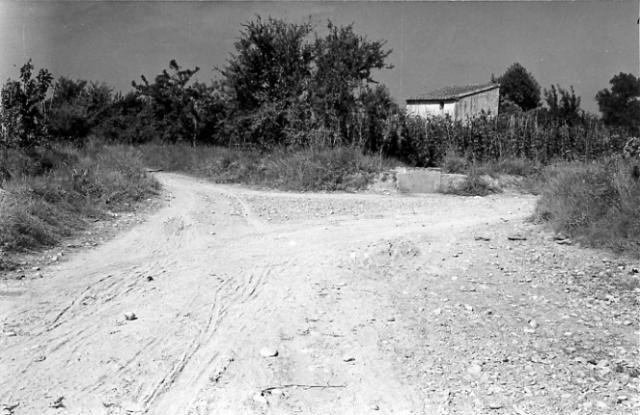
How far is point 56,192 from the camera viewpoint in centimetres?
970

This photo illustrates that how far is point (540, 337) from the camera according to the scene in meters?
5.00

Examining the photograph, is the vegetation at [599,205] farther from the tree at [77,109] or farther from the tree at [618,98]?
the tree at [618,98]

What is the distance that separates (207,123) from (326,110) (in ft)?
30.3

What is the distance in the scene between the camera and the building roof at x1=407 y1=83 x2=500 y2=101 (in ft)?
147

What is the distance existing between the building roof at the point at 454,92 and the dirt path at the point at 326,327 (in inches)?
1482

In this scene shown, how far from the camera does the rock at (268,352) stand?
467 cm

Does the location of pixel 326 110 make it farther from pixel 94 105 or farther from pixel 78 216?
pixel 94 105

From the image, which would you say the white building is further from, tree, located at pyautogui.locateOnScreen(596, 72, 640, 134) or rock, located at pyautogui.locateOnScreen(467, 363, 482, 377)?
rock, located at pyautogui.locateOnScreen(467, 363, 482, 377)

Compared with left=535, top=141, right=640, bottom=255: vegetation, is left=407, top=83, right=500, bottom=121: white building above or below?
above

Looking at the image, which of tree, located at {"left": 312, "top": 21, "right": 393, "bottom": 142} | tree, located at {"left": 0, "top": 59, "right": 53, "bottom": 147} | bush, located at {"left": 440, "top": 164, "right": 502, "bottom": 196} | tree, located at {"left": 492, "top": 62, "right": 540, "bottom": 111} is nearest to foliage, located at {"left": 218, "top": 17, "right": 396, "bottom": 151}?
tree, located at {"left": 312, "top": 21, "right": 393, "bottom": 142}

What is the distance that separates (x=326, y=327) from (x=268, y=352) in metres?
0.69

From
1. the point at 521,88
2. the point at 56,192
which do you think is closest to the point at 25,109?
the point at 56,192

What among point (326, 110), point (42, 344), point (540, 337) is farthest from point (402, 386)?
point (326, 110)

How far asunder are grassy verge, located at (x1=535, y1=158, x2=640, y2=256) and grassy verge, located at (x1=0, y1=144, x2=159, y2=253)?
6.45m
